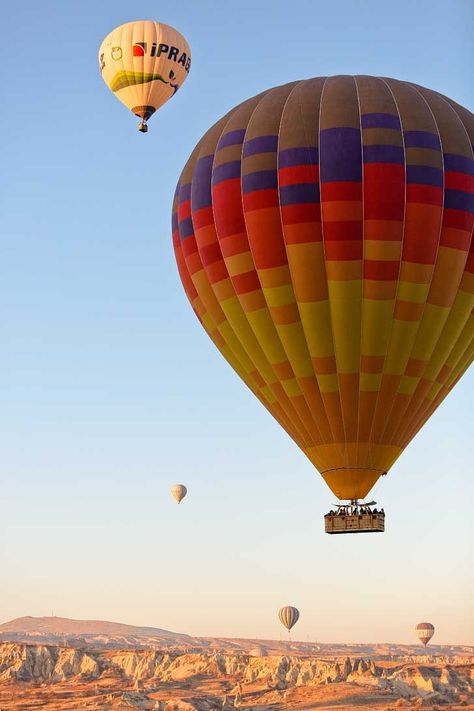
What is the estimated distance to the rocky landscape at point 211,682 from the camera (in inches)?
5531

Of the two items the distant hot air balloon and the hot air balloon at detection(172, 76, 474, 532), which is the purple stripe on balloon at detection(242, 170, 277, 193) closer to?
the hot air balloon at detection(172, 76, 474, 532)

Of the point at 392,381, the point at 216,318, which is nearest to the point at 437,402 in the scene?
the point at 392,381

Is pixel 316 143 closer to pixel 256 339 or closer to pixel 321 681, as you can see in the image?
pixel 256 339

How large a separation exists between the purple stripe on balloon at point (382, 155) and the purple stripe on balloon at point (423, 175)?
1.43 feet

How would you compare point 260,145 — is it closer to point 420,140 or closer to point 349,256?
point 349,256

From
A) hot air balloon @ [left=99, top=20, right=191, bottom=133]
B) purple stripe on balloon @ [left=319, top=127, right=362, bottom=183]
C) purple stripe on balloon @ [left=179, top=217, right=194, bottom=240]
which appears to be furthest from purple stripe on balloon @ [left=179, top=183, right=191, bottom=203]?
hot air balloon @ [left=99, top=20, right=191, bottom=133]

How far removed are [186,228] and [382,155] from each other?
753 cm

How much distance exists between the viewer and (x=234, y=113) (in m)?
39.6

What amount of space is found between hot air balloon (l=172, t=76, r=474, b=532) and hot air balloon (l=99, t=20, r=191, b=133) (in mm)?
15788

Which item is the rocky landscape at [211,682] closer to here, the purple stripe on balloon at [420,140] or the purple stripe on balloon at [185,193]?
the purple stripe on balloon at [185,193]

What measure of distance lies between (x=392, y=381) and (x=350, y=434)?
7.17 ft

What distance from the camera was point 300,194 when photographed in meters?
36.2

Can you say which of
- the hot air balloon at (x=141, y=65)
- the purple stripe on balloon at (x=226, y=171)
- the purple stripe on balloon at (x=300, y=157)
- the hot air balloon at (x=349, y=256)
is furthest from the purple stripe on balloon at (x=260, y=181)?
the hot air balloon at (x=141, y=65)

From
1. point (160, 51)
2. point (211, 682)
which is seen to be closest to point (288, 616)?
point (211, 682)
